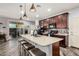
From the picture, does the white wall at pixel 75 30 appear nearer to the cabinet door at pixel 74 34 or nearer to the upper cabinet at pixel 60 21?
the cabinet door at pixel 74 34

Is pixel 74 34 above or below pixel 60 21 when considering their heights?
below

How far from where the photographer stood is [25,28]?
2.60 meters

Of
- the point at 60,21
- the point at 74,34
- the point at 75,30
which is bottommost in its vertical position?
the point at 74,34

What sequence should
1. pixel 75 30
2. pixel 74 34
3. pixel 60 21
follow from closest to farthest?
pixel 75 30 < pixel 74 34 < pixel 60 21

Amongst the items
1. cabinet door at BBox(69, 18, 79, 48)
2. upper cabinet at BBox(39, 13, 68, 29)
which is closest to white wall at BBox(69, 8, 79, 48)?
cabinet door at BBox(69, 18, 79, 48)

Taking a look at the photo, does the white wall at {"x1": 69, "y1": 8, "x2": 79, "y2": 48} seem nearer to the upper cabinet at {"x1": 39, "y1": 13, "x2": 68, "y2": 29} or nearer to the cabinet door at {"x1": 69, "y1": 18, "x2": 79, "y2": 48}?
the cabinet door at {"x1": 69, "y1": 18, "x2": 79, "y2": 48}

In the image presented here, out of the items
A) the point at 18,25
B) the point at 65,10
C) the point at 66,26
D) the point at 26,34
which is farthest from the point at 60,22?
the point at 18,25

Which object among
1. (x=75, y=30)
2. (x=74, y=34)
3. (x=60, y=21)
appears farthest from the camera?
(x=60, y=21)

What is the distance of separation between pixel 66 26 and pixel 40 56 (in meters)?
2.55

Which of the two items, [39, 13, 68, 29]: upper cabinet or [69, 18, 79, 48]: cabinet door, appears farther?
[39, 13, 68, 29]: upper cabinet

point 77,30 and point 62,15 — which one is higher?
point 62,15

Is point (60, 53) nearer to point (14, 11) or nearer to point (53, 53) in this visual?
point (53, 53)

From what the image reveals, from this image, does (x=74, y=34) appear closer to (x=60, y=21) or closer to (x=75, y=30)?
(x=75, y=30)

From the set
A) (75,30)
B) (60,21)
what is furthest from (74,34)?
(60,21)
